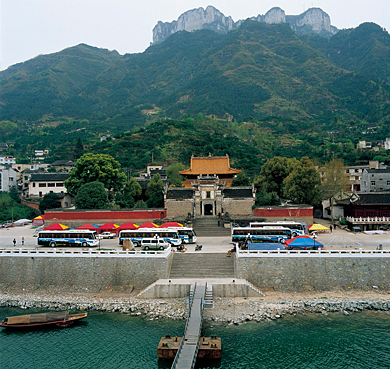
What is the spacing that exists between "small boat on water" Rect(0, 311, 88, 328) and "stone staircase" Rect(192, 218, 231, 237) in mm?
18459

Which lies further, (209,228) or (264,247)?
(209,228)

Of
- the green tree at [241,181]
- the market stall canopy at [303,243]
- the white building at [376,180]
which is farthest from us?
the white building at [376,180]

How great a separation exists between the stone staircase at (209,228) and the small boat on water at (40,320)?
18459 mm

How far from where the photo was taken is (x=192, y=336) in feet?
64.6

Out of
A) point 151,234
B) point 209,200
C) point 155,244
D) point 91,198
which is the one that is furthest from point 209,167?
point 155,244

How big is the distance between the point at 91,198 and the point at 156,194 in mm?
9868

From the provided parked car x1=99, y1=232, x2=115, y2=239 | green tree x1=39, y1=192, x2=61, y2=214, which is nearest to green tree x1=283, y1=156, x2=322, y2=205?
parked car x1=99, y1=232, x2=115, y2=239

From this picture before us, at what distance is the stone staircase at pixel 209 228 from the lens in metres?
39.6

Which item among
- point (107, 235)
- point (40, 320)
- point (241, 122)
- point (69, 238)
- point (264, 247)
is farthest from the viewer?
point (241, 122)

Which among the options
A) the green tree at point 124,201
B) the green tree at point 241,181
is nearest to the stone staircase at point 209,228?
the green tree at point 241,181

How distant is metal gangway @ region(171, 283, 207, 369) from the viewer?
1752 centimetres

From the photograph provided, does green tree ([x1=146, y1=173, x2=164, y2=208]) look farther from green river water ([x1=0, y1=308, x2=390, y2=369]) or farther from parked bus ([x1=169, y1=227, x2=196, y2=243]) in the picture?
green river water ([x1=0, y1=308, x2=390, y2=369])

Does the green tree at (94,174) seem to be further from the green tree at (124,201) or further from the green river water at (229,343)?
the green river water at (229,343)

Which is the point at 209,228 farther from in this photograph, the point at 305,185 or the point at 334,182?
the point at 334,182
